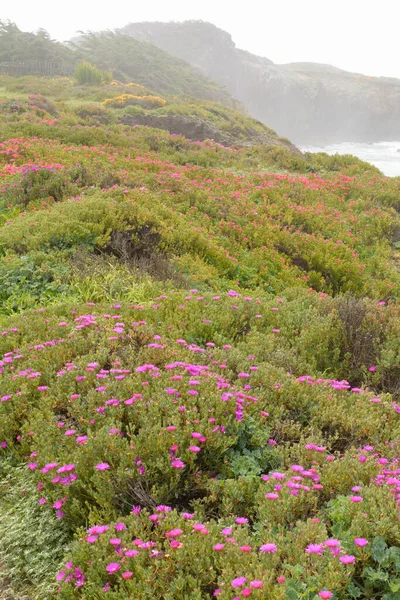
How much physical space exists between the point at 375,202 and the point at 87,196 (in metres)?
8.66

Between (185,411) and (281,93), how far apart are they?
107m

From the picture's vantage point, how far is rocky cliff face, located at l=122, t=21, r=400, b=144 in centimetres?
9531

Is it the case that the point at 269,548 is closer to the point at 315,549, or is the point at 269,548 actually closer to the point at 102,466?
the point at 315,549

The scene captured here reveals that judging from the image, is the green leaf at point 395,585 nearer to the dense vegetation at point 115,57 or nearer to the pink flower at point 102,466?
the pink flower at point 102,466

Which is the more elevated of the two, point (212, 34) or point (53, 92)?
point (212, 34)

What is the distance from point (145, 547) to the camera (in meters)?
2.43

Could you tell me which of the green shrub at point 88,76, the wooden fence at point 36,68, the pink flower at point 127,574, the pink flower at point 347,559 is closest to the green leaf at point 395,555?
the pink flower at point 347,559

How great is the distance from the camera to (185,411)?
132 inches

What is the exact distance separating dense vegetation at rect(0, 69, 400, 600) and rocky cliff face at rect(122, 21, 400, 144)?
92926 mm

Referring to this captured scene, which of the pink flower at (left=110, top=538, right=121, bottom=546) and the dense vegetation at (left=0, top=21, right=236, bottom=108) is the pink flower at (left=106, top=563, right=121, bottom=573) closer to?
the pink flower at (left=110, top=538, right=121, bottom=546)

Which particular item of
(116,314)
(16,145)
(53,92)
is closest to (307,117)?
(53,92)

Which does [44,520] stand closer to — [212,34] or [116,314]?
[116,314]

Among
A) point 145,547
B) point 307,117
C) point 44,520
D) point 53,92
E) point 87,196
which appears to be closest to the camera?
point 145,547

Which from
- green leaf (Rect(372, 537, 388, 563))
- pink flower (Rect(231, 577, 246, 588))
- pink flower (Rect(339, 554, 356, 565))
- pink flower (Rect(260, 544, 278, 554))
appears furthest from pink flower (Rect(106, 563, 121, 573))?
green leaf (Rect(372, 537, 388, 563))
